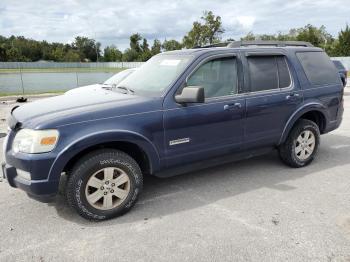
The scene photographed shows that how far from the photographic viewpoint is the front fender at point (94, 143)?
3452 millimetres

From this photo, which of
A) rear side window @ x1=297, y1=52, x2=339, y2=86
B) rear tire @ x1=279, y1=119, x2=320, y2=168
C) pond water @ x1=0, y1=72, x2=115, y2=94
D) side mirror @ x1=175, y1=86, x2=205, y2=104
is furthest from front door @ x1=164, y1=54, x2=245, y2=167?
pond water @ x1=0, y1=72, x2=115, y2=94

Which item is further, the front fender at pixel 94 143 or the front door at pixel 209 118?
Result: the front door at pixel 209 118

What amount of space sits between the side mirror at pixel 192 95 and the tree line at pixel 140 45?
30001 mm

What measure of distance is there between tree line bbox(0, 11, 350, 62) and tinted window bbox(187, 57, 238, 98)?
2918cm

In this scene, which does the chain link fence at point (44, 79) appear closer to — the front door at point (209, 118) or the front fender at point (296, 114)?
the front door at point (209, 118)

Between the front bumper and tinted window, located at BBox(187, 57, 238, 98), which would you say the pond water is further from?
tinted window, located at BBox(187, 57, 238, 98)

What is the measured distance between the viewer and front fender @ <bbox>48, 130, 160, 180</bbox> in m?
3.45

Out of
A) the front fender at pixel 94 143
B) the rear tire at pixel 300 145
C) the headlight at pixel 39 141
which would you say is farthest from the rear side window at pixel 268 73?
the headlight at pixel 39 141

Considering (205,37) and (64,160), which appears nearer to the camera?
(64,160)

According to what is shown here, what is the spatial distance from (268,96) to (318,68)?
1312 millimetres

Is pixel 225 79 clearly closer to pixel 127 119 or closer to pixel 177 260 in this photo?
pixel 127 119

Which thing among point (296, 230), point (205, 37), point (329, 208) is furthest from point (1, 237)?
point (205, 37)

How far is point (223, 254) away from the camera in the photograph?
3.11m

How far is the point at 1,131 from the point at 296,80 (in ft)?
22.5
